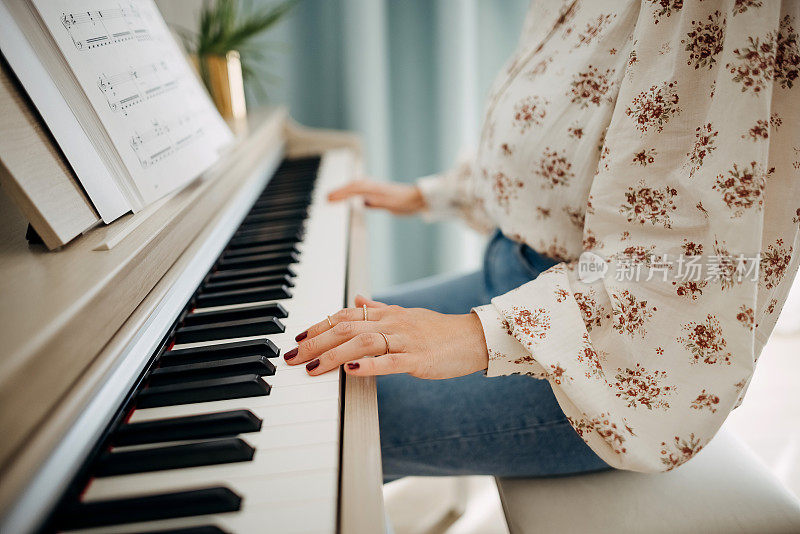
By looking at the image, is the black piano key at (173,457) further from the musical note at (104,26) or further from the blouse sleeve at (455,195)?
the blouse sleeve at (455,195)

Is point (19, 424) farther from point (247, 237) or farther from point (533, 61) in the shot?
point (533, 61)

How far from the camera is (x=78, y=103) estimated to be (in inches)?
24.0

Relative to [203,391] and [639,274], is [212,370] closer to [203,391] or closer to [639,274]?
[203,391]

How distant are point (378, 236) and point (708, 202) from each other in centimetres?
163

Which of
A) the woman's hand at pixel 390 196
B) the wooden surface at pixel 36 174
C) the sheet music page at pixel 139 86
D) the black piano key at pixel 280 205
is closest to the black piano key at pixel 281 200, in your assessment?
the black piano key at pixel 280 205

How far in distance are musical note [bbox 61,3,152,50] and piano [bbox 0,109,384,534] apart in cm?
22

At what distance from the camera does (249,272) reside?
799 millimetres

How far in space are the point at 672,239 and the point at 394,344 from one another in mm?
346

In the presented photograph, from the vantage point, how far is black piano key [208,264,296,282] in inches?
31.1

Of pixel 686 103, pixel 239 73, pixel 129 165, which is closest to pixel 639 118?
pixel 686 103

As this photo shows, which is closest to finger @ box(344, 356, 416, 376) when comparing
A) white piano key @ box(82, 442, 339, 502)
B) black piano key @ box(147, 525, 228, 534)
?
white piano key @ box(82, 442, 339, 502)

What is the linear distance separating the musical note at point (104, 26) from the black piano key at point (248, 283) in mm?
343

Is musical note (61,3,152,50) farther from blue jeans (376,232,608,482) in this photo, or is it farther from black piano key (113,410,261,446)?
blue jeans (376,232,608,482)

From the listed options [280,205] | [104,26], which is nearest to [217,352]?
[104,26]
